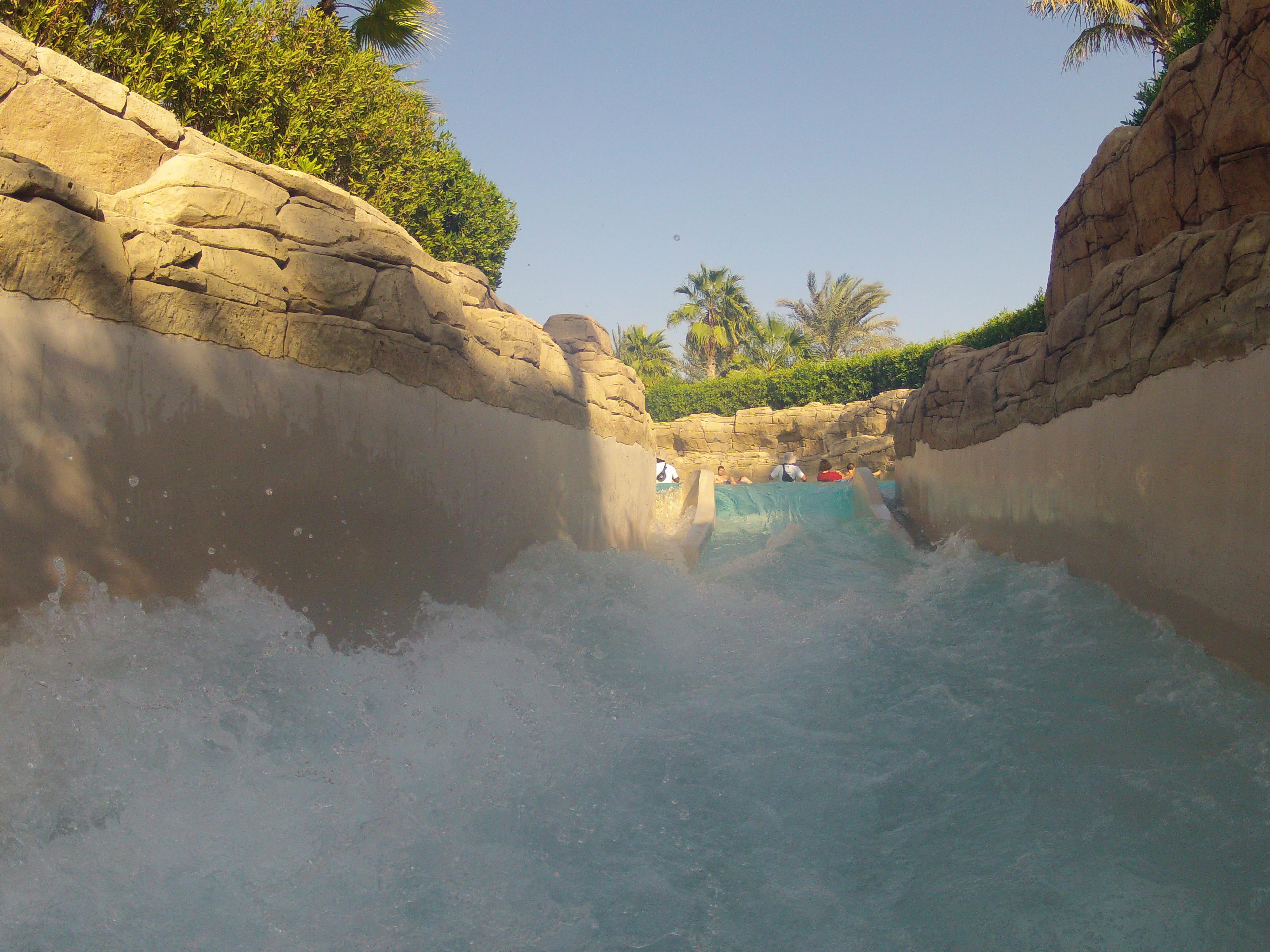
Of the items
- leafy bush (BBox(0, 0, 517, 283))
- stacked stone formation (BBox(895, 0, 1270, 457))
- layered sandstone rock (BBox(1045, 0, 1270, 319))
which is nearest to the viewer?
stacked stone formation (BBox(895, 0, 1270, 457))

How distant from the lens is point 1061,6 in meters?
15.3

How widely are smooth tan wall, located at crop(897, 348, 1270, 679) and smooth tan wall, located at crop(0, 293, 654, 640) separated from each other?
384 cm

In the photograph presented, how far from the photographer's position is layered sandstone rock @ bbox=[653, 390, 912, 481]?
21.0 meters

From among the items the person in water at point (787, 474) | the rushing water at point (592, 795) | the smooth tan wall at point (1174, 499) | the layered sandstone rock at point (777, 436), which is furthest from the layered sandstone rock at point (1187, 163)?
the layered sandstone rock at point (777, 436)

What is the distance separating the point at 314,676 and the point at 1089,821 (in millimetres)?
3188

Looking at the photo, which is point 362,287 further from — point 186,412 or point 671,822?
point 671,822

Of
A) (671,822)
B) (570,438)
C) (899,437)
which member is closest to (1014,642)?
(671,822)

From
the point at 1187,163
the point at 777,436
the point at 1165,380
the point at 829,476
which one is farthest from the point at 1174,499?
the point at 777,436

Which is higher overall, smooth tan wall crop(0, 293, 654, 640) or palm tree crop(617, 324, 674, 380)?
palm tree crop(617, 324, 674, 380)

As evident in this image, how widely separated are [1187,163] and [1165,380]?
8.06ft

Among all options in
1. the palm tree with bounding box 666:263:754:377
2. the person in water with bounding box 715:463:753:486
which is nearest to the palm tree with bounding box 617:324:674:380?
the palm tree with bounding box 666:263:754:377

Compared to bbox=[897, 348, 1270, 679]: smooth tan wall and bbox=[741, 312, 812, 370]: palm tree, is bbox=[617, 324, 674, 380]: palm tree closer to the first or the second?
bbox=[741, 312, 812, 370]: palm tree

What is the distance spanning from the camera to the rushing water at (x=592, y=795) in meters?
2.50

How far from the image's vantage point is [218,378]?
354 centimetres
